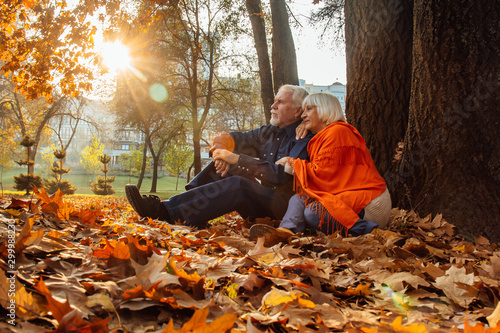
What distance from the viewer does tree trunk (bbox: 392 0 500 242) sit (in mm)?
3021

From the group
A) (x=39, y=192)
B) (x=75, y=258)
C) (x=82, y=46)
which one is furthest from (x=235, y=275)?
(x=82, y=46)

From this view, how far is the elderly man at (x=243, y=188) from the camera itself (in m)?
3.35

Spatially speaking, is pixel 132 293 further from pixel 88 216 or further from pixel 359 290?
pixel 88 216

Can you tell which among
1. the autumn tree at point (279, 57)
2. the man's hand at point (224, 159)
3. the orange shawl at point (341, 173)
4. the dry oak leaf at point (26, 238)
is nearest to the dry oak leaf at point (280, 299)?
the dry oak leaf at point (26, 238)

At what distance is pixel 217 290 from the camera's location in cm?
139

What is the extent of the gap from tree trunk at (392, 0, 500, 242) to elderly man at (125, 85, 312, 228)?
1282 mm

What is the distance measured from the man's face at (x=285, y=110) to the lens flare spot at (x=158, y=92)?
16.7 meters

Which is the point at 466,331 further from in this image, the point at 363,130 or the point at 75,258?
the point at 363,130

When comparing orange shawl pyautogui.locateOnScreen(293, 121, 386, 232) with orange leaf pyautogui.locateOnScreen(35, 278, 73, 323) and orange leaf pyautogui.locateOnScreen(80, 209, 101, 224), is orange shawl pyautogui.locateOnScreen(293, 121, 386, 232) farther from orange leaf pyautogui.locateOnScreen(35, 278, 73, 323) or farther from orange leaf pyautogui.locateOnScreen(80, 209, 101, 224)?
orange leaf pyautogui.locateOnScreen(35, 278, 73, 323)

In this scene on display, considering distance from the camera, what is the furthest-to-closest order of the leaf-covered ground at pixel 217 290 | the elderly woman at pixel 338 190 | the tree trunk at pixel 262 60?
the tree trunk at pixel 262 60
the elderly woman at pixel 338 190
the leaf-covered ground at pixel 217 290

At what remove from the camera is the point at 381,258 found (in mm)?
2031

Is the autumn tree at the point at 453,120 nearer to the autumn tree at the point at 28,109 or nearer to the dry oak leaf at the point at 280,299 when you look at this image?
the dry oak leaf at the point at 280,299

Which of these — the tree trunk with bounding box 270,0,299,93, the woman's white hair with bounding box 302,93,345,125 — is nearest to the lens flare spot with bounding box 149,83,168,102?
the tree trunk with bounding box 270,0,299,93

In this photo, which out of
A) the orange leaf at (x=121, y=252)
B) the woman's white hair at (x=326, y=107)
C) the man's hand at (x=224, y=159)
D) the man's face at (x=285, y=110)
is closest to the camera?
the orange leaf at (x=121, y=252)
